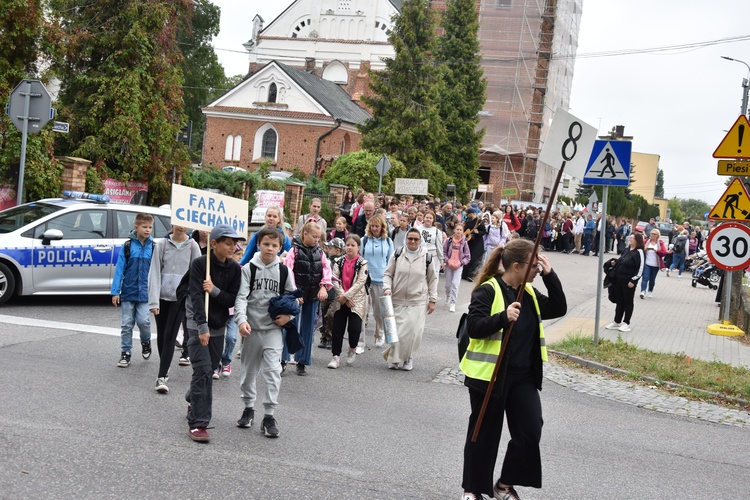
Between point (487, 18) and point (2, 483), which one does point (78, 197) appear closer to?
point (2, 483)

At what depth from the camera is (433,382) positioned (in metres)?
9.95

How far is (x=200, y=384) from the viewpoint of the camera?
675 cm

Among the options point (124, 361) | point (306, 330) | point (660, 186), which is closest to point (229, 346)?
point (306, 330)

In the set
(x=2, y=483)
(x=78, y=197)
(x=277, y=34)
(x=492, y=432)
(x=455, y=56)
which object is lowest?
(x=2, y=483)

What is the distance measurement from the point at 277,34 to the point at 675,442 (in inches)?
2681

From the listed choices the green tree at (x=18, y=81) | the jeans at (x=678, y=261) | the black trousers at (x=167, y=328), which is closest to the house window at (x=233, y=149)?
the jeans at (x=678, y=261)

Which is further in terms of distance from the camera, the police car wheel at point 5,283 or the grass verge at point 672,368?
the police car wheel at point 5,283

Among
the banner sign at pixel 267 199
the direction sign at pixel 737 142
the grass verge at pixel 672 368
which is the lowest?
the grass verge at pixel 672 368

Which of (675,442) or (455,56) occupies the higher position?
(455,56)

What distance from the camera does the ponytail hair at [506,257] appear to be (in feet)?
17.8

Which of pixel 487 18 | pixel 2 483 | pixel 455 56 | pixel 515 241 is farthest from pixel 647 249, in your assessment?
pixel 487 18

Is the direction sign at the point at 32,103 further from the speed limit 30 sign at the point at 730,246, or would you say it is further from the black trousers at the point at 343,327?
the speed limit 30 sign at the point at 730,246

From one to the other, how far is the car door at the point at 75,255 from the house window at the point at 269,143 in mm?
44324

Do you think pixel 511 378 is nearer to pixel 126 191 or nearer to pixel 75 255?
pixel 75 255
